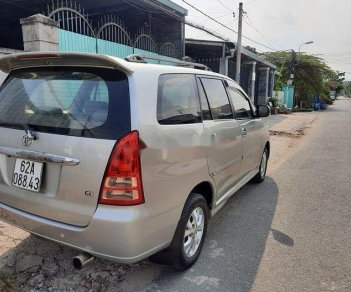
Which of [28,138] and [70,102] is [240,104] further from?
[28,138]

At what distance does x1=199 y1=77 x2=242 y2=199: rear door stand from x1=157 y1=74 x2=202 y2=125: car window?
0.49 feet

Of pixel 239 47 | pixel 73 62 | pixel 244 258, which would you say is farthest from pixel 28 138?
pixel 239 47

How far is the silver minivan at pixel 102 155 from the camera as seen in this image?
2.10 meters

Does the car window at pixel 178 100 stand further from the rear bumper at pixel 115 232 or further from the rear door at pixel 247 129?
the rear door at pixel 247 129

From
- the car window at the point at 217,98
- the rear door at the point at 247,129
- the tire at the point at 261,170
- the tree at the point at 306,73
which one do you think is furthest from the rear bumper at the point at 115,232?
the tree at the point at 306,73

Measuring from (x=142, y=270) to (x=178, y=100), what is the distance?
4.97ft

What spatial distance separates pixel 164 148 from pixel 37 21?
15.6 feet

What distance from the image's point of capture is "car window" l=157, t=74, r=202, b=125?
242cm

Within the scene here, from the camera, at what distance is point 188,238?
9.37 feet

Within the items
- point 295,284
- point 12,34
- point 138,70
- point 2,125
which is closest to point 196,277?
point 295,284

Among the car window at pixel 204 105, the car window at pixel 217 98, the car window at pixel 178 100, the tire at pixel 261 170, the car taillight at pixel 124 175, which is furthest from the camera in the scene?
the tire at pixel 261 170

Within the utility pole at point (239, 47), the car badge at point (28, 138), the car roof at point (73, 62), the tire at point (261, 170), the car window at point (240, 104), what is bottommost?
the tire at point (261, 170)

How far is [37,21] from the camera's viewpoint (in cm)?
575

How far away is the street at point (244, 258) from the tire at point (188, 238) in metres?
0.14
